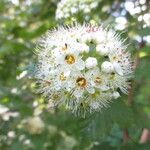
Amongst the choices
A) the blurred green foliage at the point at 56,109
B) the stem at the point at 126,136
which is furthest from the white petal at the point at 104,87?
the stem at the point at 126,136

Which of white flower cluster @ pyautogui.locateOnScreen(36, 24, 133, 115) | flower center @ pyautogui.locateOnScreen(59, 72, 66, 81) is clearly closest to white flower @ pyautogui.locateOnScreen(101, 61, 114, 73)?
white flower cluster @ pyautogui.locateOnScreen(36, 24, 133, 115)

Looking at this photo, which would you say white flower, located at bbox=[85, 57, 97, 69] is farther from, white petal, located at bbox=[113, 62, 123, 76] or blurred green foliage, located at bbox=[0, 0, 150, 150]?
blurred green foliage, located at bbox=[0, 0, 150, 150]

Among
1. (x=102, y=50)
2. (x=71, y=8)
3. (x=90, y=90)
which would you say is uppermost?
(x=71, y=8)

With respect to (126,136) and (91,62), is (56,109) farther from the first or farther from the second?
(91,62)

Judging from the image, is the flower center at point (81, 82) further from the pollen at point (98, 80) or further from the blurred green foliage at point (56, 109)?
the blurred green foliage at point (56, 109)

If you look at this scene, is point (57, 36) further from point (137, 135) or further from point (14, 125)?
point (14, 125)

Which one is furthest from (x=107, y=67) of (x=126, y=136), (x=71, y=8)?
(x=71, y=8)
